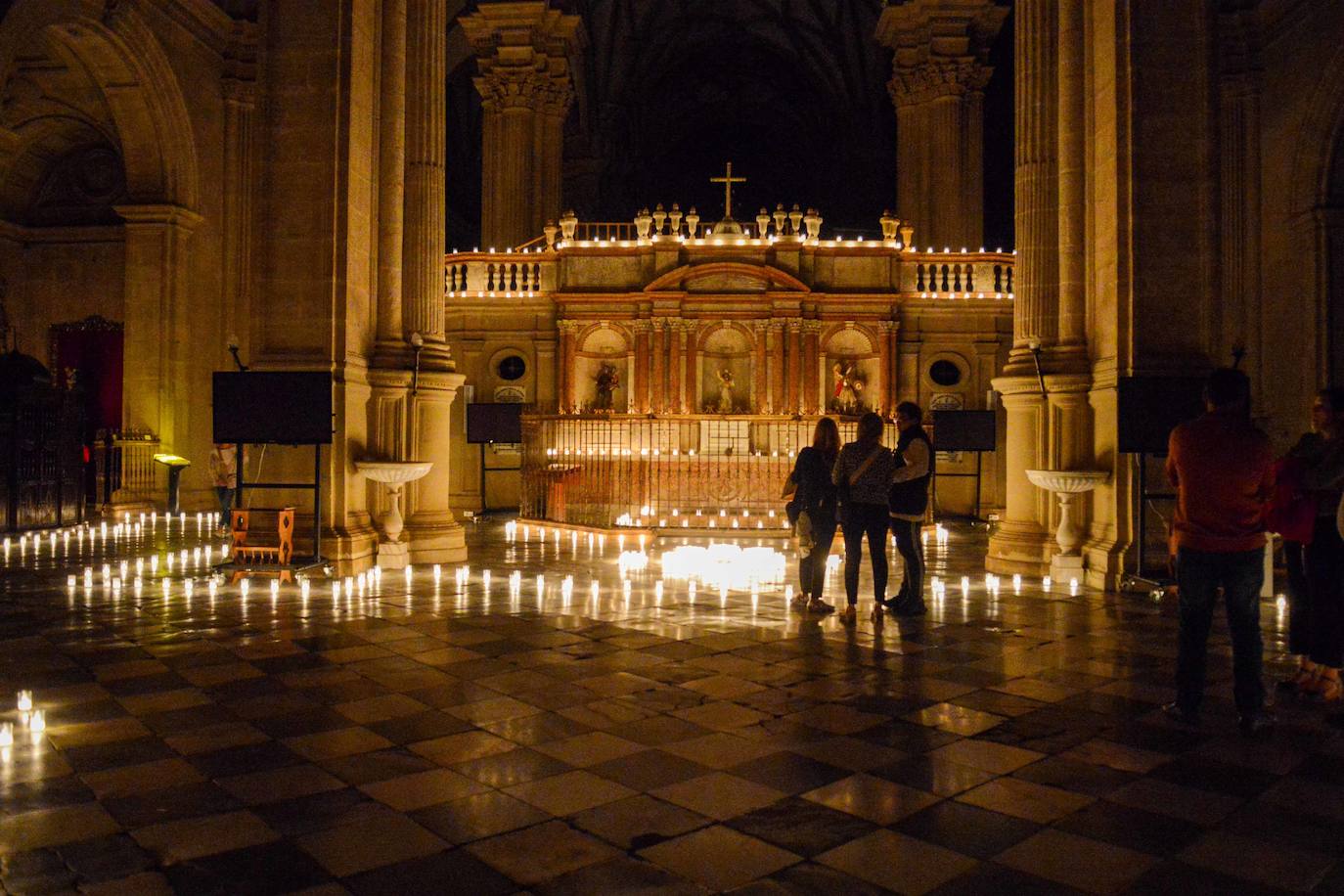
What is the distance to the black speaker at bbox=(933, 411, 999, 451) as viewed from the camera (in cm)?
1752

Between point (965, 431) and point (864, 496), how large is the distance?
10388mm

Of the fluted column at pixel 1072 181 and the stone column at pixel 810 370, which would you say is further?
the stone column at pixel 810 370

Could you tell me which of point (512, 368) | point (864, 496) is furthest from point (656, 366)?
point (864, 496)

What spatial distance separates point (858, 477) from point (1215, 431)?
10.0 ft

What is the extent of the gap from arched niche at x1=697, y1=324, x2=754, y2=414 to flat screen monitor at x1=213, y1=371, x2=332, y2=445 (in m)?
11.6

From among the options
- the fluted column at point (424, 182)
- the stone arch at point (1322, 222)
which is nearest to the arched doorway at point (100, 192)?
the fluted column at point (424, 182)

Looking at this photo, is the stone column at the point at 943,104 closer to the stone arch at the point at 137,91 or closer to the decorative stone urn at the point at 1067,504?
the decorative stone urn at the point at 1067,504

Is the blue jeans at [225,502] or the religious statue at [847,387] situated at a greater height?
the religious statue at [847,387]

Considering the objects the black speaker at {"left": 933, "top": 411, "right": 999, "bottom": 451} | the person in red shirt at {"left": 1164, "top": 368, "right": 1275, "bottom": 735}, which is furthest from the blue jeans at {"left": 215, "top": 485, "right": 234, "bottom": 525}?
the person in red shirt at {"left": 1164, "top": 368, "right": 1275, "bottom": 735}

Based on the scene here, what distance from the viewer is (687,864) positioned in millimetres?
3334

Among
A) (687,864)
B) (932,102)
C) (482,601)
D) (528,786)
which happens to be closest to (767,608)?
(482,601)

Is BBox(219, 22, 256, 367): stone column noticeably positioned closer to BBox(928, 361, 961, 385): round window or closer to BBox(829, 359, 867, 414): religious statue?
BBox(829, 359, 867, 414): religious statue

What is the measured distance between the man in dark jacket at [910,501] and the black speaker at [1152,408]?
2.07m

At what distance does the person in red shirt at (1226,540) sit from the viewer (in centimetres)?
493
